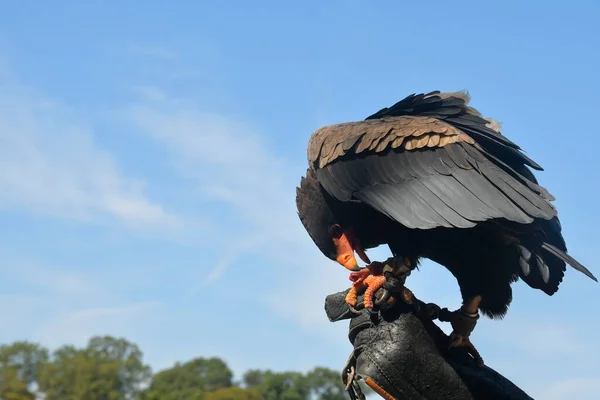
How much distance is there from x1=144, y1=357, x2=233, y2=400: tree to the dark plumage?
2386 inches

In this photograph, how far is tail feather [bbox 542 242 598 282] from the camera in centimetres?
490

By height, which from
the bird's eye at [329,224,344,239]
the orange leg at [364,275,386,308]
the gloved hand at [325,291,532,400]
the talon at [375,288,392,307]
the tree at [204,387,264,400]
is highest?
the tree at [204,387,264,400]

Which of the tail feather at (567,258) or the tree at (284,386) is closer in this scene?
the tail feather at (567,258)

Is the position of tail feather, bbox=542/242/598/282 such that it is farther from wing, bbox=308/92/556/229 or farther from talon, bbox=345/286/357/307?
talon, bbox=345/286/357/307

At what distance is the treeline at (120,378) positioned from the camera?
5603 centimetres

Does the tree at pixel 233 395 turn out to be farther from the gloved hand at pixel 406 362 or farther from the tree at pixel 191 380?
the gloved hand at pixel 406 362

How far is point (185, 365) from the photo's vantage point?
72000 millimetres

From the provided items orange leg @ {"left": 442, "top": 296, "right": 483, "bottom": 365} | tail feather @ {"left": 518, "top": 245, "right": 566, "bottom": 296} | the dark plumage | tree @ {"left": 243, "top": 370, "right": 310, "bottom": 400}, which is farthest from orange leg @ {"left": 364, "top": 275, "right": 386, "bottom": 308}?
tree @ {"left": 243, "top": 370, "right": 310, "bottom": 400}

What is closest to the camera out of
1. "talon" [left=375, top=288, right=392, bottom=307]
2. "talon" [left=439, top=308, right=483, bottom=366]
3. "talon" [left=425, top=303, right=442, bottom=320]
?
"talon" [left=375, top=288, right=392, bottom=307]

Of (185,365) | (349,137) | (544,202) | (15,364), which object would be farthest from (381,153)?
(185,365)

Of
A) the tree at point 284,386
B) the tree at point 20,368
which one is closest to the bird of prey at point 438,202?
the tree at point 20,368

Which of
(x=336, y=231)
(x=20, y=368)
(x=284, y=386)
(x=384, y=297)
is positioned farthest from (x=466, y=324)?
(x=284, y=386)

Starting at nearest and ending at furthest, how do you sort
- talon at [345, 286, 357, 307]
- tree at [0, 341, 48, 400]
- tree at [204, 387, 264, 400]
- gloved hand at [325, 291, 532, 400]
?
1. gloved hand at [325, 291, 532, 400]
2. talon at [345, 286, 357, 307]
3. tree at [0, 341, 48, 400]
4. tree at [204, 387, 264, 400]

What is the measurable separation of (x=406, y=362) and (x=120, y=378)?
56.7m
